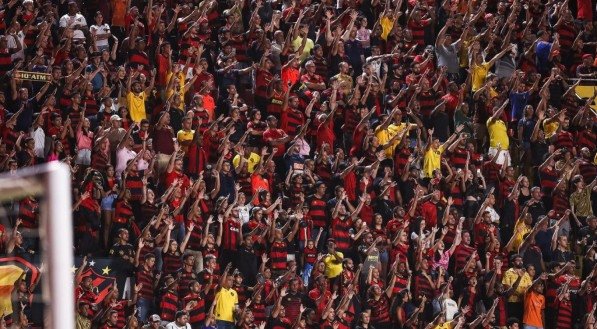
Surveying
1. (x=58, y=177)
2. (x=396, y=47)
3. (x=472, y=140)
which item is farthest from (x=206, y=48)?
(x=58, y=177)

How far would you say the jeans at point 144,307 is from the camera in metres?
15.9

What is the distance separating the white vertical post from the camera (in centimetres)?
633

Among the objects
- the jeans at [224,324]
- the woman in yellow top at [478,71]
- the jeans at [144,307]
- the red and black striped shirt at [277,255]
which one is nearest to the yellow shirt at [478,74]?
the woman in yellow top at [478,71]

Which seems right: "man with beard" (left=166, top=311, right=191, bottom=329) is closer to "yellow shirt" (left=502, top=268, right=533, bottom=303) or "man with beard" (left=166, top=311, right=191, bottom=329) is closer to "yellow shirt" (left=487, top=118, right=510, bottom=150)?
"yellow shirt" (left=502, top=268, right=533, bottom=303)

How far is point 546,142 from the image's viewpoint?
69.6 ft

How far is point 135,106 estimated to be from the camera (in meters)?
18.0

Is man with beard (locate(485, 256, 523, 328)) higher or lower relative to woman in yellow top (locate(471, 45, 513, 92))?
lower

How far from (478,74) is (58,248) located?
16067 mm

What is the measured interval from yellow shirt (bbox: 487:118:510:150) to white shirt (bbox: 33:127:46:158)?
771cm

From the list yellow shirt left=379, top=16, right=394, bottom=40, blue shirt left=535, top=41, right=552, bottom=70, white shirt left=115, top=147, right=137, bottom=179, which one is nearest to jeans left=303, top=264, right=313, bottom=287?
white shirt left=115, top=147, right=137, bottom=179

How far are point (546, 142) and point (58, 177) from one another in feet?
52.0

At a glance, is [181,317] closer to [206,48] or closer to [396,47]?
[206,48]

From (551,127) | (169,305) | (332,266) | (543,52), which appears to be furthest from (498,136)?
(169,305)

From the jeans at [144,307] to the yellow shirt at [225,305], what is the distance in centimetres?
92
